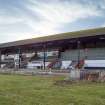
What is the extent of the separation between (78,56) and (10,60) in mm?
21332

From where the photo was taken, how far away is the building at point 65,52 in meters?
41.1

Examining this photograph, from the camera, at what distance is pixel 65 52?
1911 inches

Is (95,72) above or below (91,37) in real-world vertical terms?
below

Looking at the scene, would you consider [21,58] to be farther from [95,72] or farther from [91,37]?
[95,72]

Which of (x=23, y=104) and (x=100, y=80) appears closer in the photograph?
(x=23, y=104)

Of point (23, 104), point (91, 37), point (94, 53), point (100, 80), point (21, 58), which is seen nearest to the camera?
point (23, 104)

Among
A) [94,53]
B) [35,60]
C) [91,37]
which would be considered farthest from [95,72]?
[35,60]

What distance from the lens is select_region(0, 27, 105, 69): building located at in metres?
41.1

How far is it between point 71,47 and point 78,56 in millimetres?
3377

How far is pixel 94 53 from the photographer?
43688mm

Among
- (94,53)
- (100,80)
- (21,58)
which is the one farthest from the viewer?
(21,58)

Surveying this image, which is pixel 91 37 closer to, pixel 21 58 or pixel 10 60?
pixel 21 58

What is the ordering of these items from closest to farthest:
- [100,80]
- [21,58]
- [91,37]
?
[100,80] → [91,37] → [21,58]

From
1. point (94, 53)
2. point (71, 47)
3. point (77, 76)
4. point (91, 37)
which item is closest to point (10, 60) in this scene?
point (71, 47)
